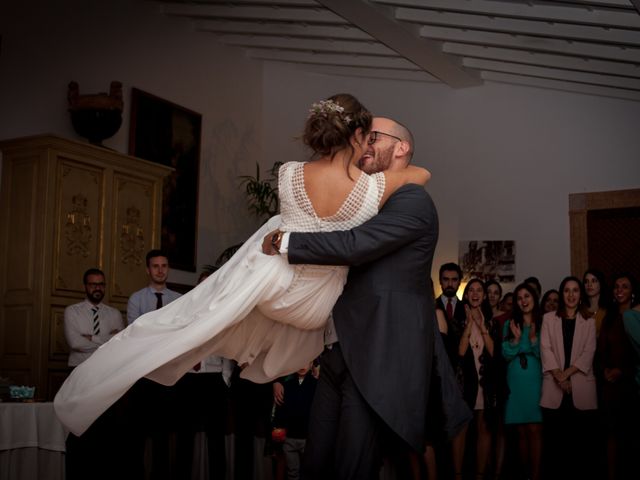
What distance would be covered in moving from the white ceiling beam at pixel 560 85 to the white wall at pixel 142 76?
317 cm

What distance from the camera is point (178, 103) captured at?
35.8 feet

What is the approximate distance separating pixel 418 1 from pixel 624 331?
3640 millimetres

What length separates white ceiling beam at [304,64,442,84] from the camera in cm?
1152

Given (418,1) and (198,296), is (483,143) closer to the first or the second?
(418,1)

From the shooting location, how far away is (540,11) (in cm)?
853

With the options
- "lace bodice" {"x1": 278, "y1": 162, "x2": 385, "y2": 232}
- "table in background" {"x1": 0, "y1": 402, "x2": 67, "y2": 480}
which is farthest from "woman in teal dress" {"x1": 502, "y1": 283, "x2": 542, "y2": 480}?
"lace bodice" {"x1": 278, "y1": 162, "x2": 385, "y2": 232}

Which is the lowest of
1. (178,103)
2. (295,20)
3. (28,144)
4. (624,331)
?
(624,331)

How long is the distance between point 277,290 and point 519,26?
254 inches

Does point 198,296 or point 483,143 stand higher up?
point 483,143

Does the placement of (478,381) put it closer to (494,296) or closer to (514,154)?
(494,296)

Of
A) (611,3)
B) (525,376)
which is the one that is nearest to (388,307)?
(525,376)

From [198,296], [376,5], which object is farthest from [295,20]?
[198,296]

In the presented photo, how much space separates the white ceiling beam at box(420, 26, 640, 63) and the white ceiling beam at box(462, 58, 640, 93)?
0.82m

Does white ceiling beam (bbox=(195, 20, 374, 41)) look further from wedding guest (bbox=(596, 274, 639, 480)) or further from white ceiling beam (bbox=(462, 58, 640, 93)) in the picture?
wedding guest (bbox=(596, 274, 639, 480))
